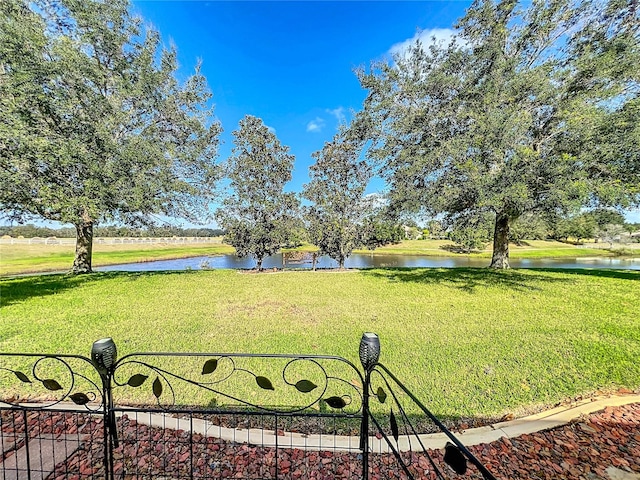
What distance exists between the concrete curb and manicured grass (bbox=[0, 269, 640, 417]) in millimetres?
234

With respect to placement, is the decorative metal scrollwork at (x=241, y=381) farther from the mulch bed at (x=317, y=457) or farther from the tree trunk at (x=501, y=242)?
the tree trunk at (x=501, y=242)

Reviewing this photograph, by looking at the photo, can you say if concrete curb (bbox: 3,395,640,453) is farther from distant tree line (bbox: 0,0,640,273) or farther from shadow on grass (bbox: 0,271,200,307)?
shadow on grass (bbox: 0,271,200,307)

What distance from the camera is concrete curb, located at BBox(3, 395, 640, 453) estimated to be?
204cm

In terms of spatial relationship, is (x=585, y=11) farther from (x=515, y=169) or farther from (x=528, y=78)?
(x=515, y=169)

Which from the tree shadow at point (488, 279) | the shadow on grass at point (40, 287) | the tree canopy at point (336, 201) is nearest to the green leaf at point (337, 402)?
the tree shadow at point (488, 279)

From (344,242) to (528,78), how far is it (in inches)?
328

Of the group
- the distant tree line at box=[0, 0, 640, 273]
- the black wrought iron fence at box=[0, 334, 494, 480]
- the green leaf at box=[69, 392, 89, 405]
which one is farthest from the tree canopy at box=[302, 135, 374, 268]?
the green leaf at box=[69, 392, 89, 405]

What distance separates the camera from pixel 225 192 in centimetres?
1061

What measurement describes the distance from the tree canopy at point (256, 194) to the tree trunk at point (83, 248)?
4265mm

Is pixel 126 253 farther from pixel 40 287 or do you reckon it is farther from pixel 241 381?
pixel 241 381

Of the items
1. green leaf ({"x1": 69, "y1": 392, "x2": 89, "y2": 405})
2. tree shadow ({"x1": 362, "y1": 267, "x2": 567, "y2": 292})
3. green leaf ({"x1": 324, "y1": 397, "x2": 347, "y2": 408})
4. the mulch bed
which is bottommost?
the mulch bed

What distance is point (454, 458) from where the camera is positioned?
101cm

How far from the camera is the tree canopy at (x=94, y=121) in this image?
578cm

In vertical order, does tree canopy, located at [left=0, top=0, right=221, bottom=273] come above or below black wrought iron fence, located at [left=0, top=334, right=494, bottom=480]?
above
